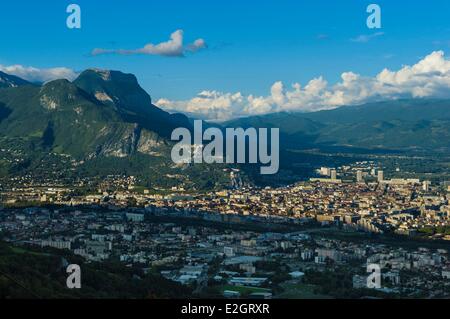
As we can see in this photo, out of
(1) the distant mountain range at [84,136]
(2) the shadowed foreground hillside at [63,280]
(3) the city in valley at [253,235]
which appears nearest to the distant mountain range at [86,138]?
(1) the distant mountain range at [84,136]

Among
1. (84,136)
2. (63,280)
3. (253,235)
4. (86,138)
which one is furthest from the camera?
(84,136)

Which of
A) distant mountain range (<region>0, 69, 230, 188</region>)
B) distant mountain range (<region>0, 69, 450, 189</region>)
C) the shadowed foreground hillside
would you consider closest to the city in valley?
the shadowed foreground hillside

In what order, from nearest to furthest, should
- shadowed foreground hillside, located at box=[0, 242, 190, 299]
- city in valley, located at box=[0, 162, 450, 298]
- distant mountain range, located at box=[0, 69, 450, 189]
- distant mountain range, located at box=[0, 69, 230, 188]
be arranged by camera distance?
shadowed foreground hillside, located at box=[0, 242, 190, 299] → city in valley, located at box=[0, 162, 450, 298] → distant mountain range, located at box=[0, 69, 450, 189] → distant mountain range, located at box=[0, 69, 230, 188]

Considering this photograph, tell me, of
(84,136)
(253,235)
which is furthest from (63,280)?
(84,136)

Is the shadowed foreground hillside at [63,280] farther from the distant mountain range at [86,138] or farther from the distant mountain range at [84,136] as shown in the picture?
the distant mountain range at [84,136]

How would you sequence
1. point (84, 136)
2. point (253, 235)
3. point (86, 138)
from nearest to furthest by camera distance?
point (253, 235) → point (86, 138) → point (84, 136)

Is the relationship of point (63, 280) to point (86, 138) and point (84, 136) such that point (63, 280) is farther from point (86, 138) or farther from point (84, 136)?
point (84, 136)

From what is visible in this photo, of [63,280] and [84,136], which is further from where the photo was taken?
[84,136]

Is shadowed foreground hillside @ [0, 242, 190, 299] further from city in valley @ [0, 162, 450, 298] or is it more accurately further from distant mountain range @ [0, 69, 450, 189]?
distant mountain range @ [0, 69, 450, 189]
